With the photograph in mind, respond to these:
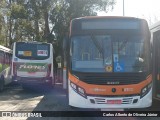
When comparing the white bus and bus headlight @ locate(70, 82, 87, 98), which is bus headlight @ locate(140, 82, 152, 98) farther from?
the white bus

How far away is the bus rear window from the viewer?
69.7 feet

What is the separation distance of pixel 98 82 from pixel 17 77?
1116cm

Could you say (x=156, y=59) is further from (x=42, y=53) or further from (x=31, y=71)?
(x=42, y=53)

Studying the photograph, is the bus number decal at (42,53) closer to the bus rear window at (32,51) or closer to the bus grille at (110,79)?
the bus rear window at (32,51)

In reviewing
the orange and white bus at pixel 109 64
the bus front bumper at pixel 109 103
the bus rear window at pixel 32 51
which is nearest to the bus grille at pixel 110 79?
the orange and white bus at pixel 109 64

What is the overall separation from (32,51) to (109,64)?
11413 millimetres

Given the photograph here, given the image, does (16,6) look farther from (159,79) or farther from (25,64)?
(159,79)

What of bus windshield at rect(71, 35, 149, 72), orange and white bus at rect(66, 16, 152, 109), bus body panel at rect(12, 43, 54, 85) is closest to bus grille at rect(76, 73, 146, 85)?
orange and white bus at rect(66, 16, 152, 109)

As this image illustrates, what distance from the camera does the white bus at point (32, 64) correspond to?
20.9m

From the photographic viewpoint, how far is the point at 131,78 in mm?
10594

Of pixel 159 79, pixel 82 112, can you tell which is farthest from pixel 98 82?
pixel 159 79

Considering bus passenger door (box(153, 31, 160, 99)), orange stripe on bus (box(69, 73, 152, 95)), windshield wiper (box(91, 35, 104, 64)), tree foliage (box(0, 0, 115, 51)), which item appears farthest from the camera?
tree foliage (box(0, 0, 115, 51))

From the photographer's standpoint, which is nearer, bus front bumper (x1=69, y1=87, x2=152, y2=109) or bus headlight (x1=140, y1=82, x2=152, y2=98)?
bus front bumper (x1=69, y1=87, x2=152, y2=109)

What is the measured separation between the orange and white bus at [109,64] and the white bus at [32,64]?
10162mm
